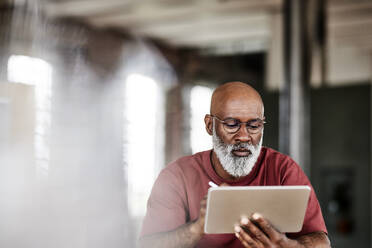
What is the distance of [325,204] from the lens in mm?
5645

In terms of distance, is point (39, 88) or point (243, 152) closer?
point (243, 152)

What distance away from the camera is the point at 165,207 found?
136 cm

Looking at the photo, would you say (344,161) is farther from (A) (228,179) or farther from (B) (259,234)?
(B) (259,234)

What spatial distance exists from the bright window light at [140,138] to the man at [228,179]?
2.54 meters

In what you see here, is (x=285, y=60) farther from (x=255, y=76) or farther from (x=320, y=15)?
(x=255, y=76)

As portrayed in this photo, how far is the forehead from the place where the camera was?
1.30m

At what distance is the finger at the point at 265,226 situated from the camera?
1194mm

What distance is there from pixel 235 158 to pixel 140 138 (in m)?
3.25

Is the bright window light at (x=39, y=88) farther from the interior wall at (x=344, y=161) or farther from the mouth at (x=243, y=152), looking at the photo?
the interior wall at (x=344, y=161)

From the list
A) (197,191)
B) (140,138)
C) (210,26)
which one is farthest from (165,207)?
(210,26)

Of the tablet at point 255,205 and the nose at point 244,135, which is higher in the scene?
the nose at point 244,135

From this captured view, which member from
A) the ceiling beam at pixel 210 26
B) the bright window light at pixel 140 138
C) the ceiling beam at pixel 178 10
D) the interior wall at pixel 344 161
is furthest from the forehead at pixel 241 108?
the interior wall at pixel 344 161

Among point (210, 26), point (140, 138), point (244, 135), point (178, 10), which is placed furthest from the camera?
point (210, 26)

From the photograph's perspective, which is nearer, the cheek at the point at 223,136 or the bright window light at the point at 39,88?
the cheek at the point at 223,136
